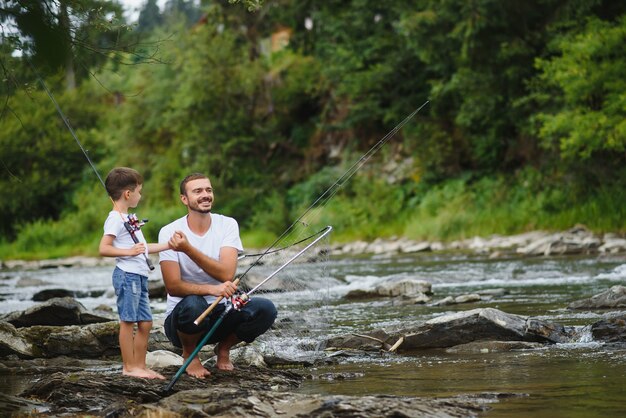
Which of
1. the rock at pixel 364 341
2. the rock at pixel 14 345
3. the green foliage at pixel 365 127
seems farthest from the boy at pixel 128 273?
the green foliage at pixel 365 127

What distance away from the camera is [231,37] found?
33406 millimetres

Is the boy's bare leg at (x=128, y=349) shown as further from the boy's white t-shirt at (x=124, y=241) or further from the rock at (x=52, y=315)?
the rock at (x=52, y=315)

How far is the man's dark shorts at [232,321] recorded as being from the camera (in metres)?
5.49

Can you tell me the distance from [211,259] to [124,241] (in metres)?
0.53

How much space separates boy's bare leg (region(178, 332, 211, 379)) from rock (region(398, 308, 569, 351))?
1802 mm

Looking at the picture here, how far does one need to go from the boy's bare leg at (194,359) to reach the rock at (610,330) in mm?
2913

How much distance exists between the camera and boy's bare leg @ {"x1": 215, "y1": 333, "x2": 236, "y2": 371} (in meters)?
5.68

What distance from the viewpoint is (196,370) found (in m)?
5.40

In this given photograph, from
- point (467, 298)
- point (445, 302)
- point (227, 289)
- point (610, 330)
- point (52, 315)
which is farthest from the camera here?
point (467, 298)

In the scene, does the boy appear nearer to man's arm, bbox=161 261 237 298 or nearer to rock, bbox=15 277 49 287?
man's arm, bbox=161 261 237 298

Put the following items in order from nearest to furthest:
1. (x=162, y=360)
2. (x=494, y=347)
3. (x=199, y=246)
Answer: (x=199, y=246) < (x=162, y=360) < (x=494, y=347)

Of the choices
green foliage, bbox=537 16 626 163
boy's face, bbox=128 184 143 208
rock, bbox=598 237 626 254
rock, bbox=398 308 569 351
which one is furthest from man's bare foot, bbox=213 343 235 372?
green foliage, bbox=537 16 626 163

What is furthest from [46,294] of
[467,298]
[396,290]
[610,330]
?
[610,330]

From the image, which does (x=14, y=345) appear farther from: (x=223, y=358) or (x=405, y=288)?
(x=405, y=288)
